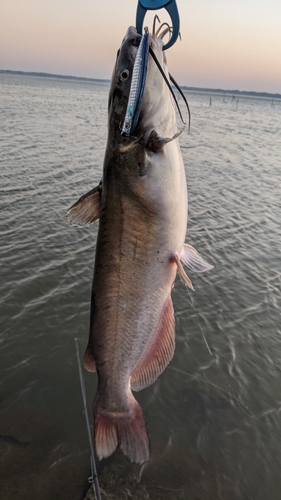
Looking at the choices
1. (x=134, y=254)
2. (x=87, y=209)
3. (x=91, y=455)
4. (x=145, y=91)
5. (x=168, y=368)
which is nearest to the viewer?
(x=145, y=91)

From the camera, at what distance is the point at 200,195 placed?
46.9 feet

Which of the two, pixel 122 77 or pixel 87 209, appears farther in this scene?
pixel 87 209

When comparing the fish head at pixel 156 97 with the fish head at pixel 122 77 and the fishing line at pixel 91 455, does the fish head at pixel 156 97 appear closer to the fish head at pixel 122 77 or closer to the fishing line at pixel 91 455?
the fish head at pixel 122 77

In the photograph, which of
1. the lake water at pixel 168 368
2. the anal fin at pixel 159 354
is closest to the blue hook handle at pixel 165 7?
the anal fin at pixel 159 354

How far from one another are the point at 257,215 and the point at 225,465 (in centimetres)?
937

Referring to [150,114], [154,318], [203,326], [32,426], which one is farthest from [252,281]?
[150,114]

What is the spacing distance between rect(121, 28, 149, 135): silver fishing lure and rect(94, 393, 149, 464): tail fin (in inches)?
82.8

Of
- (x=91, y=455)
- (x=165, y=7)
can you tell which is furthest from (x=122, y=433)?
(x=165, y=7)

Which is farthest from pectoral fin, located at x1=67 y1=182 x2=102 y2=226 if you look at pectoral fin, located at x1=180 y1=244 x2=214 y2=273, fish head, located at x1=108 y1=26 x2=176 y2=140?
pectoral fin, located at x1=180 y1=244 x2=214 y2=273

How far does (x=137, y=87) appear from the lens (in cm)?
211

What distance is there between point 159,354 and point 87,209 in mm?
1272

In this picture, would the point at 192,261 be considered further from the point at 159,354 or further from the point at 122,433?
the point at 122,433

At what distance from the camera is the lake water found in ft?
14.5

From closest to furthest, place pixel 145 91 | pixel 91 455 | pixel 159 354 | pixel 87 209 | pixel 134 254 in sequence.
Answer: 1. pixel 145 91
2. pixel 134 254
3. pixel 87 209
4. pixel 159 354
5. pixel 91 455
